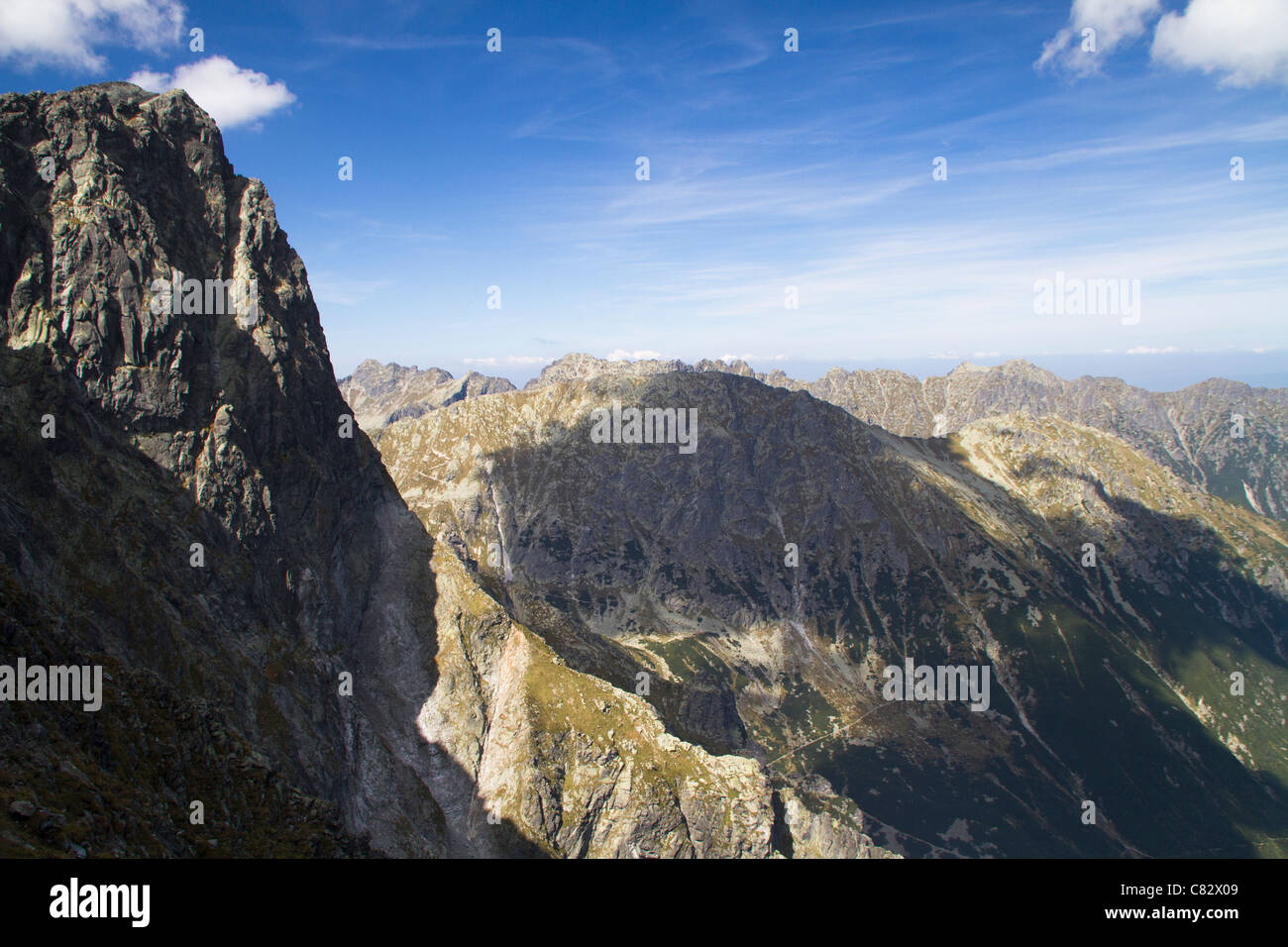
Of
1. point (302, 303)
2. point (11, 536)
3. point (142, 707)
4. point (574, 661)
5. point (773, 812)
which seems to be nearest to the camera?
point (142, 707)

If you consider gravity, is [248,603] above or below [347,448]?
below

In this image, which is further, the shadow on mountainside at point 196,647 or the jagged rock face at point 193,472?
the jagged rock face at point 193,472

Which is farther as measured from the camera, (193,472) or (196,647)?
(193,472)

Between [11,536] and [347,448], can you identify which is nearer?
[11,536]

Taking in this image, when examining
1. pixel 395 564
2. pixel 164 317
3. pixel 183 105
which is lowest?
pixel 395 564

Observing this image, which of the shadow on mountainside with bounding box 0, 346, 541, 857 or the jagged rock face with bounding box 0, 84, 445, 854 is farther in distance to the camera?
→ the jagged rock face with bounding box 0, 84, 445, 854
